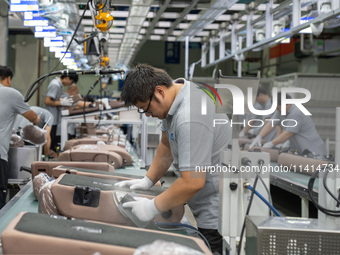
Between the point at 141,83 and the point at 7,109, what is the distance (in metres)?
2.22

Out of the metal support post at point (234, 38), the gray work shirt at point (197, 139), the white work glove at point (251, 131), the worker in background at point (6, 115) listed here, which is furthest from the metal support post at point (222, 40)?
the gray work shirt at point (197, 139)

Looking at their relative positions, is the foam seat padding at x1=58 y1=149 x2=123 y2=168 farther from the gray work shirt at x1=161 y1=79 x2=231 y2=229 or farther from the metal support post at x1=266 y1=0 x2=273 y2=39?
the metal support post at x1=266 y1=0 x2=273 y2=39

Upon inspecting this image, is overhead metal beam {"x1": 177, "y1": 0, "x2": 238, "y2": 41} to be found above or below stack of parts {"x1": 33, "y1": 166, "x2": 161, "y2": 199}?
above

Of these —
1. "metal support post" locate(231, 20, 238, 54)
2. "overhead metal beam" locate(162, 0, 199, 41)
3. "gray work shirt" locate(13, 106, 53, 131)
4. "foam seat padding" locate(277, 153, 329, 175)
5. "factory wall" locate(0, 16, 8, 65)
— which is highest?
"overhead metal beam" locate(162, 0, 199, 41)

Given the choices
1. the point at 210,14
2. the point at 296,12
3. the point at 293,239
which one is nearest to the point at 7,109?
the point at 293,239

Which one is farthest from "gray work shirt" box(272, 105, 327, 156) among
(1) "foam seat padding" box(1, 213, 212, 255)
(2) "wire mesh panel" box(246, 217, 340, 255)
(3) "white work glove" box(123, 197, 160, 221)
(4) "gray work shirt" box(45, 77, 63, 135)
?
(1) "foam seat padding" box(1, 213, 212, 255)

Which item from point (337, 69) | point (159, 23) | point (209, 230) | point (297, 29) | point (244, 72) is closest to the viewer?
point (209, 230)

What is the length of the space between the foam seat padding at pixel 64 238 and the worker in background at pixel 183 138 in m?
0.47

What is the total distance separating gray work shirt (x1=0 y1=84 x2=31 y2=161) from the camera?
3.65 m

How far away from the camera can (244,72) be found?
→ 17.4m

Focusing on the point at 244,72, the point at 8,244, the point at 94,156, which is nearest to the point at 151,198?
the point at 8,244

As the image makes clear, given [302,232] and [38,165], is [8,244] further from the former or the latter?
[38,165]

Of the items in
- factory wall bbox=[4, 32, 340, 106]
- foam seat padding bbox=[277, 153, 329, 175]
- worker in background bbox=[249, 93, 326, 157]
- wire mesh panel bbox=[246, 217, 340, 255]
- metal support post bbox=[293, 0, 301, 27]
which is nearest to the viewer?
wire mesh panel bbox=[246, 217, 340, 255]

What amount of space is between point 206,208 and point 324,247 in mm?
858
